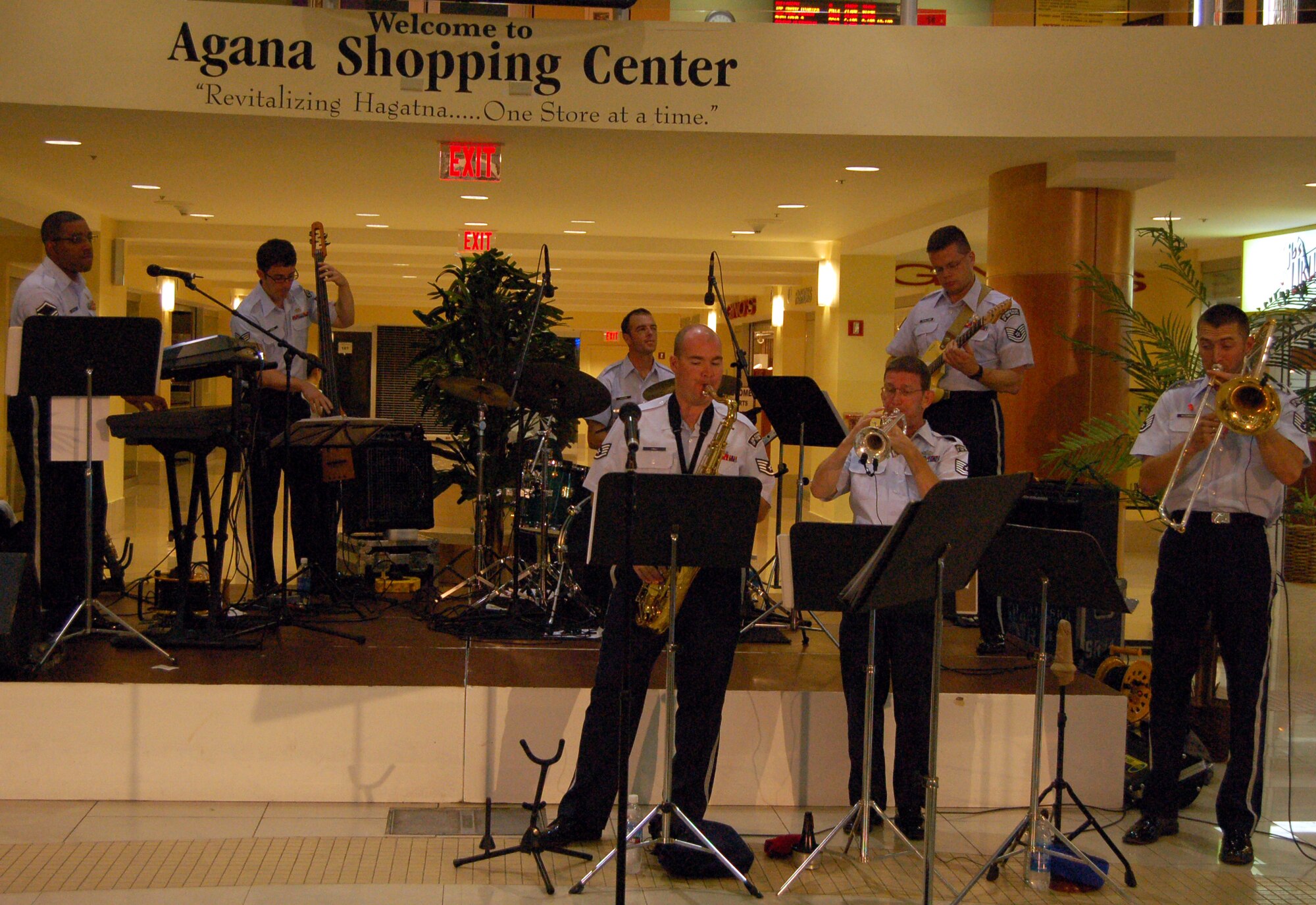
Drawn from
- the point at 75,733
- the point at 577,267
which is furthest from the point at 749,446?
the point at 577,267

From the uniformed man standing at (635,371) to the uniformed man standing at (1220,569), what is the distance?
2458 millimetres

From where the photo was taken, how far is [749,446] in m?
3.93

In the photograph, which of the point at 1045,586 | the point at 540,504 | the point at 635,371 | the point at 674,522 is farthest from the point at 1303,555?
the point at 674,522

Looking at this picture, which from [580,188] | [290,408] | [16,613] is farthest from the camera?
[580,188]

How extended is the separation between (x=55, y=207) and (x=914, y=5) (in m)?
7.65

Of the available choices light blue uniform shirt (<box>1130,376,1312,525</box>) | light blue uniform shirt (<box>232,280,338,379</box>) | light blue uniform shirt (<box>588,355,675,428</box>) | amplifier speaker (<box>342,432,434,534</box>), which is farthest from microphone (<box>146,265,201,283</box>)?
light blue uniform shirt (<box>1130,376,1312,525</box>)

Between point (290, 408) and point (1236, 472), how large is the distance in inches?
151

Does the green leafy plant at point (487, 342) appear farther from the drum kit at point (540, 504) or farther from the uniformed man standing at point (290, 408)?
the uniformed man standing at point (290, 408)

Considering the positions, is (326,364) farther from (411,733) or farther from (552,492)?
(411,733)

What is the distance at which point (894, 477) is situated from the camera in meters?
4.05

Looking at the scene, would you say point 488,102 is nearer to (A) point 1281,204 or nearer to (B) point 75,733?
(B) point 75,733

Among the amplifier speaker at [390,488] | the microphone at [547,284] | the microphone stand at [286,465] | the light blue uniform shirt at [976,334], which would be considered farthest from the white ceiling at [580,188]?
the microphone stand at [286,465]

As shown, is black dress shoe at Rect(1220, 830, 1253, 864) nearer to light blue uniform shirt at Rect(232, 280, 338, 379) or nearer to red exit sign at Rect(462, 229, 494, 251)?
light blue uniform shirt at Rect(232, 280, 338, 379)

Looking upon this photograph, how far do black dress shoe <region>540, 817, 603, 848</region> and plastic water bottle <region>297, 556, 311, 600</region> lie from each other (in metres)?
2.59
